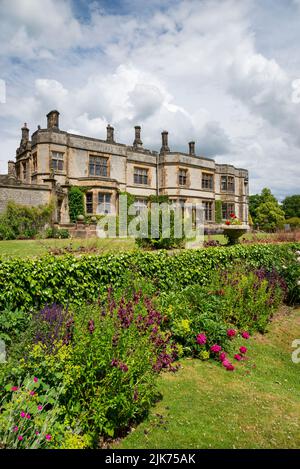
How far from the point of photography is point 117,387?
3.29 meters

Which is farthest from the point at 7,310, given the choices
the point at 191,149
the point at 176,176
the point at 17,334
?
the point at 191,149

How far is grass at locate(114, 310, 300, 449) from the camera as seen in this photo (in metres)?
3.25

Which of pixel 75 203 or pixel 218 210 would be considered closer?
pixel 75 203

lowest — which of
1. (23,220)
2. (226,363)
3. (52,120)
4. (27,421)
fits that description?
(226,363)

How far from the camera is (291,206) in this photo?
243 ft

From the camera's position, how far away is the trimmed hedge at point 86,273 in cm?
505

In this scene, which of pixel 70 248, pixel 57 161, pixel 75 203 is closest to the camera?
pixel 70 248

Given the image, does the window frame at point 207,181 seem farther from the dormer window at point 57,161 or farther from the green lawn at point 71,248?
the green lawn at point 71,248

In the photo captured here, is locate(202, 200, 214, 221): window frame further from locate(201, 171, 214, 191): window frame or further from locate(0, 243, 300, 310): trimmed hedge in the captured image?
locate(0, 243, 300, 310): trimmed hedge

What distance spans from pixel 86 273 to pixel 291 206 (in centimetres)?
7781

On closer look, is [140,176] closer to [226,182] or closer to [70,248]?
[226,182]

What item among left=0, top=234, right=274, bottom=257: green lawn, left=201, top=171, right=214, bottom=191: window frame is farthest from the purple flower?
left=201, top=171, right=214, bottom=191: window frame

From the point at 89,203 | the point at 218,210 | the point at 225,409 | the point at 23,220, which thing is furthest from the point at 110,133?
the point at 225,409

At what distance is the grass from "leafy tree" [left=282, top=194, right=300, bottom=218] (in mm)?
74199
